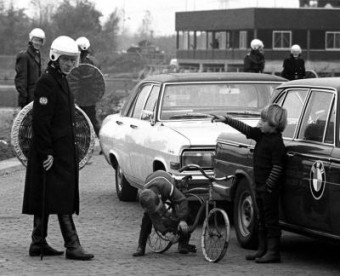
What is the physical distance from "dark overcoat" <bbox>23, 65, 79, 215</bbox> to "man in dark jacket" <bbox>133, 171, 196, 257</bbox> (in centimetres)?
66

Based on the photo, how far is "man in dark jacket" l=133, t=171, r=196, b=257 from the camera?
1040 cm

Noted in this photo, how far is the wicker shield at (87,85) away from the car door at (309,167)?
34.0ft

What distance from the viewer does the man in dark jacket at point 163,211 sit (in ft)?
34.1

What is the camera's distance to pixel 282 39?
9269 centimetres

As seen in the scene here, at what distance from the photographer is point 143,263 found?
33.4 feet

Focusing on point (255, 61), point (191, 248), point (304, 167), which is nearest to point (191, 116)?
point (191, 248)

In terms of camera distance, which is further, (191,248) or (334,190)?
(191,248)

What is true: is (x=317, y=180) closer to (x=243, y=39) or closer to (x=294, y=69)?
(x=294, y=69)

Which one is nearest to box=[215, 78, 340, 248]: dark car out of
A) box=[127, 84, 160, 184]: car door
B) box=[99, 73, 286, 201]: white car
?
box=[99, 73, 286, 201]: white car

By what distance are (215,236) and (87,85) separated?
10.7 m

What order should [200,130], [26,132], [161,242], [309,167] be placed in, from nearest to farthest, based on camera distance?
[309,167]
[161,242]
[26,132]
[200,130]

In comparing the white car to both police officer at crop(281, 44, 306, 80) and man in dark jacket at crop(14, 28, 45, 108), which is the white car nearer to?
man in dark jacket at crop(14, 28, 45, 108)

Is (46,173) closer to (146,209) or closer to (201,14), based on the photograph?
(146,209)

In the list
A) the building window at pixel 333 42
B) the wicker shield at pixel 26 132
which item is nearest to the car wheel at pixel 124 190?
the wicker shield at pixel 26 132
